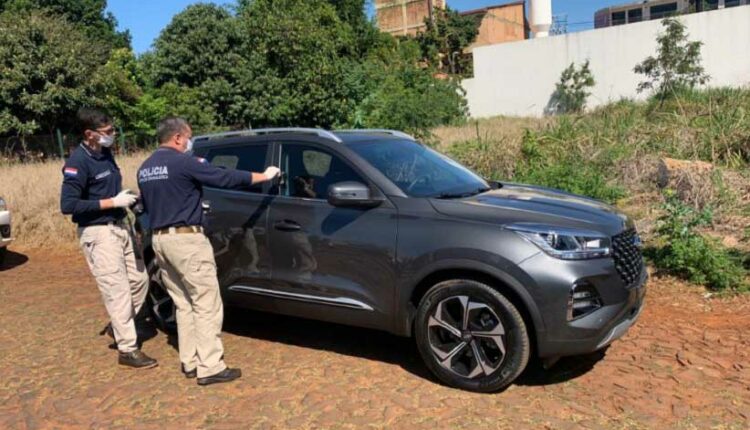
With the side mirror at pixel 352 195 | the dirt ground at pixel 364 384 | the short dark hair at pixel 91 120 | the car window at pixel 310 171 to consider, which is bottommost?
the dirt ground at pixel 364 384

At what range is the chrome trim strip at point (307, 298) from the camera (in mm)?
4508

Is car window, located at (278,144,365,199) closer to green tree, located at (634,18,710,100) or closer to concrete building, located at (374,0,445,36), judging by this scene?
green tree, located at (634,18,710,100)

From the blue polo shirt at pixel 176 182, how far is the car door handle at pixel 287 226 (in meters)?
0.50

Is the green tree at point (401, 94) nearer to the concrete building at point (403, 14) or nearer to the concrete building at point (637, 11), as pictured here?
the concrete building at point (403, 14)

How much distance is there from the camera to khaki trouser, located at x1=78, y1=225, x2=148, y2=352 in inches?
191

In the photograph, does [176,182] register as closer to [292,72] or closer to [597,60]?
[292,72]

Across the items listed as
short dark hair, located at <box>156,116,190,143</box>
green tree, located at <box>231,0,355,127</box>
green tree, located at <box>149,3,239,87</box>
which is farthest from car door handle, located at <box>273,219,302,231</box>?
green tree, located at <box>149,3,239,87</box>

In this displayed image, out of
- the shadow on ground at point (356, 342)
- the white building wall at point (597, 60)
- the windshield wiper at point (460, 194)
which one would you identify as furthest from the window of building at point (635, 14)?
the shadow on ground at point (356, 342)

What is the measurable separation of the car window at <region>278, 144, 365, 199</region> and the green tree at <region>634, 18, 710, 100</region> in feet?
94.2

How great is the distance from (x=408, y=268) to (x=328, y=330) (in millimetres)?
1651

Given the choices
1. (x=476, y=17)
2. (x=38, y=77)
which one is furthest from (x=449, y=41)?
(x=38, y=77)

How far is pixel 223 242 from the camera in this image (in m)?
5.07

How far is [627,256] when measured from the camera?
13.8ft

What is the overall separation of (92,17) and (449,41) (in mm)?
25131
